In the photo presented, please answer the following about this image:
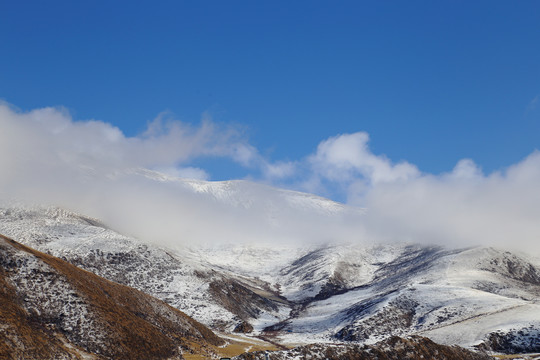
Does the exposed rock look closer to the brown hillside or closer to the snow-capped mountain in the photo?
the brown hillside

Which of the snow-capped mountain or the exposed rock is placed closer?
the exposed rock

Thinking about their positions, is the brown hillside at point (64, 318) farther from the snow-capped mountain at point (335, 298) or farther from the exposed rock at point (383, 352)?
the snow-capped mountain at point (335, 298)

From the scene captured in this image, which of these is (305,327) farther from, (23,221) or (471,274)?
(23,221)

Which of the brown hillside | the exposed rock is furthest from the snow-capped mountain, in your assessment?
the brown hillside

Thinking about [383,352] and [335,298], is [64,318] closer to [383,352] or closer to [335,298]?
[383,352]

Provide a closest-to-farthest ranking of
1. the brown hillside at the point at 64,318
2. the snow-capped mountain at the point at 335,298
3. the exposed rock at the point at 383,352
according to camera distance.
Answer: the exposed rock at the point at 383,352 < the brown hillside at the point at 64,318 < the snow-capped mountain at the point at 335,298

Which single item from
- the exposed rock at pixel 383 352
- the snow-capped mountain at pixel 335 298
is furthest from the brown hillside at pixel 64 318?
the snow-capped mountain at pixel 335 298

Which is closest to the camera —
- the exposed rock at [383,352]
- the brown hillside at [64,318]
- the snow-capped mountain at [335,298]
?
the exposed rock at [383,352]

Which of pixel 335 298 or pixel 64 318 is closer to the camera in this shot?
pixel 64 318

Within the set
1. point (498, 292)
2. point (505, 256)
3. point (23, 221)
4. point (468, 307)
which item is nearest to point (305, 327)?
point (468, 307)

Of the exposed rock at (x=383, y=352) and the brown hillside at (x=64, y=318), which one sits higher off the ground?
the brown hillside at (x=64, y=318)

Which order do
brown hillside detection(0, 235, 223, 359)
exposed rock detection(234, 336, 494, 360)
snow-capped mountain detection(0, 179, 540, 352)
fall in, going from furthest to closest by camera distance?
1. snow-capped mountain detection(0, 179, 540, 352)
2. brown hillside detection(0, 235, 223, 359)
3. exposed rock detection(234, 336, 494, 360)

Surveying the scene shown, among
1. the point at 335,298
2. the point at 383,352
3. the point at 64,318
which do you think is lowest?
A: the point at 383,352

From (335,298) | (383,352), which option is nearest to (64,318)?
(383,352)
